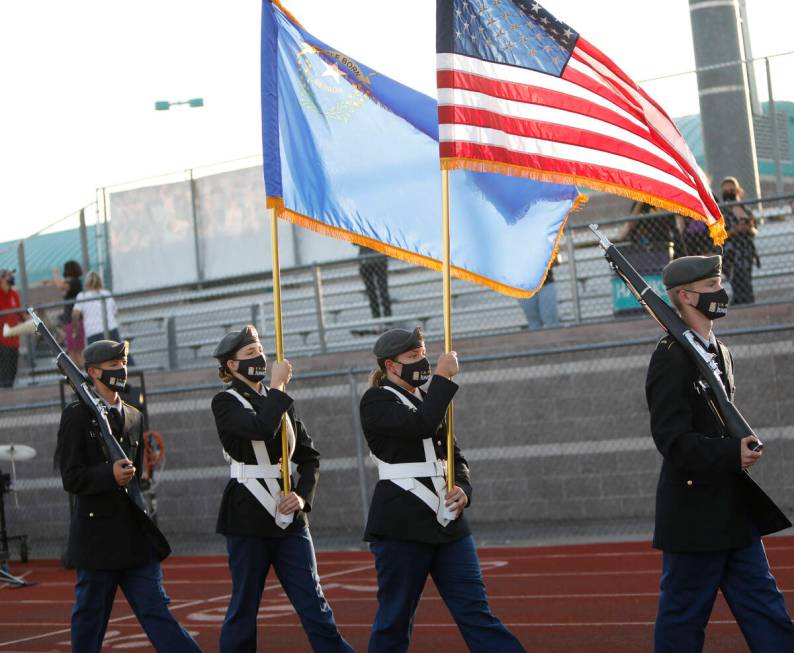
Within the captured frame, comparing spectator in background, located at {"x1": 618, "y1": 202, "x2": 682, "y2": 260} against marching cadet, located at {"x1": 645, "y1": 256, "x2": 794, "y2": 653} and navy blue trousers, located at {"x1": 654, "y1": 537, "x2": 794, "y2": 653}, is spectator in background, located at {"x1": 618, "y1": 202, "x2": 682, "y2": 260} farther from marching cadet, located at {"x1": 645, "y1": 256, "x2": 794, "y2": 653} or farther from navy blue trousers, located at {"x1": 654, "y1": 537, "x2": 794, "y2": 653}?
navy blue trousers, located at {"x1": 654, "y1": 537, "x2": 794, "y2": 653}

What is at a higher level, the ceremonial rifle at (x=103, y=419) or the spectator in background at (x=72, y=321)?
the spectator in background at (x=72, y=321)

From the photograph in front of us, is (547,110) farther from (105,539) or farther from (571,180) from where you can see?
(105,539)

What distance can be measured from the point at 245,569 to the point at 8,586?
7.77 metres

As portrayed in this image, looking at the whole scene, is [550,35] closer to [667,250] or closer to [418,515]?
[418,515]

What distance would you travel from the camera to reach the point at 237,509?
7129 mm

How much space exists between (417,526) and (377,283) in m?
10.7

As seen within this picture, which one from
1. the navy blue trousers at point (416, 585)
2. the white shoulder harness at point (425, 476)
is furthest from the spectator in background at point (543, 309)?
the navy blue trousers at point (416, 585)

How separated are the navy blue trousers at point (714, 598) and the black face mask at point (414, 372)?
5.27 ft

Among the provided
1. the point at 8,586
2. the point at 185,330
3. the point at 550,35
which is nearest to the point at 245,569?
the point at 550,35

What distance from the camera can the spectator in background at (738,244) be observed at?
1436 centimetres

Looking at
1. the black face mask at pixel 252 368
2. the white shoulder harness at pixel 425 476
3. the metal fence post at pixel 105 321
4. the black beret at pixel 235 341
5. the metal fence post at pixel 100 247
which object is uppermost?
the metal fence post at pixel 100 247

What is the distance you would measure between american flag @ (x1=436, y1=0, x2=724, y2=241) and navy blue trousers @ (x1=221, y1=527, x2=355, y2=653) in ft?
7.30

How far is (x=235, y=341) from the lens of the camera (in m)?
7.34

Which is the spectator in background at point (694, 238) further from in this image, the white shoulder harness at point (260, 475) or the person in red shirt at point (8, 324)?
the person in red shirt at point (8, 324)
